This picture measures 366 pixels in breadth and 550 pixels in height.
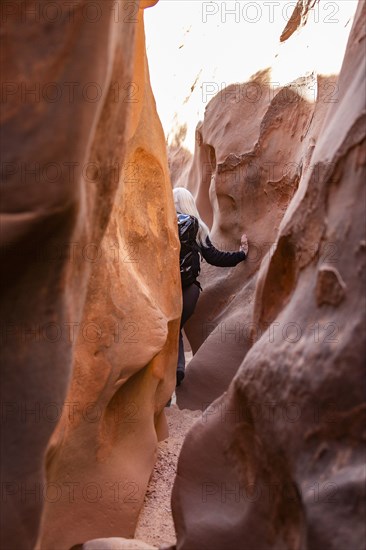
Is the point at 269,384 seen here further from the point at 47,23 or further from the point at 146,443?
the point at 146,443

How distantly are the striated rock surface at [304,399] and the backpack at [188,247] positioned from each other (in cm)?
161

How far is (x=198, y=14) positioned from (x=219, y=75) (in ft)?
5.68

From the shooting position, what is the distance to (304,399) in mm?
1384

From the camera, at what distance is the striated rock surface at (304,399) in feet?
4.24

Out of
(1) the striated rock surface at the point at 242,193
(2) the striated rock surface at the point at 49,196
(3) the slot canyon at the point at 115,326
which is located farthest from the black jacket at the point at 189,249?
(2) the striated rock surface at the point at 49,196

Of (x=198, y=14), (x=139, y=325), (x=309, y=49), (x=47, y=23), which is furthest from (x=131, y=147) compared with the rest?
(x=198, y=14)

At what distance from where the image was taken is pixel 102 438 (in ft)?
7.72

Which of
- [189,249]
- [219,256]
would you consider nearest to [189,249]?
[189,249]

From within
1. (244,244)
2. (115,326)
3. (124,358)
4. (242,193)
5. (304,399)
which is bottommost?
(244,244)

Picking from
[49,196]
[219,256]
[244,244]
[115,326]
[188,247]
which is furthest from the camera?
[244,244]

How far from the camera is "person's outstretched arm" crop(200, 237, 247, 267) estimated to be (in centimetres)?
372

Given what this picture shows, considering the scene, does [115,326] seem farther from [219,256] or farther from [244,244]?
[244,244]

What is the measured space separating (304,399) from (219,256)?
8.03ft

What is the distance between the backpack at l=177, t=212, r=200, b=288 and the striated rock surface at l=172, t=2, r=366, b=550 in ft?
5.30
